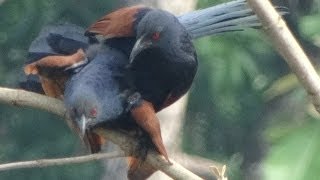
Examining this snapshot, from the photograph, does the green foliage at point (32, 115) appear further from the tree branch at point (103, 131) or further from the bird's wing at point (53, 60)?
the tree branch at point (103, 131)

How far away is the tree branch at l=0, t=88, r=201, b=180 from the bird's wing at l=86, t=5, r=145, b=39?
0.35 meters

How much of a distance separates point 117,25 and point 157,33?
180mm

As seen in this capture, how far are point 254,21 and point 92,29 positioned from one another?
484 millimetres

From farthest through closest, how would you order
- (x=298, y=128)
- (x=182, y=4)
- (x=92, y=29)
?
(x=182, y=4) < (x=92, y=29) < (x=298, y=128)

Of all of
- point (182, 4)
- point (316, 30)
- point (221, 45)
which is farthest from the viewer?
point (221, 45)

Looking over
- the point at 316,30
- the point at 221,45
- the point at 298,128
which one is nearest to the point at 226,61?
the point at 221,45

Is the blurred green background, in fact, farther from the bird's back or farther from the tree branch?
the tree branch

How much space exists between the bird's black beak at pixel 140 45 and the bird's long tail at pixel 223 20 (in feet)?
0.73

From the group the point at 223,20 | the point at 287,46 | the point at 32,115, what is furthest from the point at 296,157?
the point at 32,115

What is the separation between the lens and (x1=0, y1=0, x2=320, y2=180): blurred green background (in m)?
5.87

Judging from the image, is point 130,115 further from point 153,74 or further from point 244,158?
point 244,158

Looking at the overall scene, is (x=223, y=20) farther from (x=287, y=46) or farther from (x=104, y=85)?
(x=287, y=46)

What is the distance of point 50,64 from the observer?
10.1ft

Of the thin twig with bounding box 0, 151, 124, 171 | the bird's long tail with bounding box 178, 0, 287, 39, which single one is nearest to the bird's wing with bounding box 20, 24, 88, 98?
the bird's long tail with bounding box 178, 0, 287, 39
